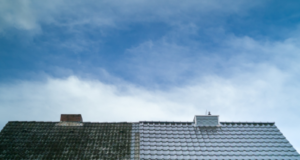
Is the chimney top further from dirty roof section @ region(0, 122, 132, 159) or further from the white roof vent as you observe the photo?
the white roof vent

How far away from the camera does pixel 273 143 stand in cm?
1656

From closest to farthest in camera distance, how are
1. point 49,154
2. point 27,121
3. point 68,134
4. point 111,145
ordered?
1. point 49,154
2. point 111,145
3. point 68,134
4. point 27,121

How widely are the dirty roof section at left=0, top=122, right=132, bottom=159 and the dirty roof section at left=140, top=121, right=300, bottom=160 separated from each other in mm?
1847

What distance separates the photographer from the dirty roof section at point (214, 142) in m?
15.3

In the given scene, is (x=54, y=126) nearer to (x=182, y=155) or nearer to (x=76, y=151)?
(x=76, y=151)

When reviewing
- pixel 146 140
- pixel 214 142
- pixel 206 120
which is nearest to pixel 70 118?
pixel 146 140

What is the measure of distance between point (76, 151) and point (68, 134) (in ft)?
7.66

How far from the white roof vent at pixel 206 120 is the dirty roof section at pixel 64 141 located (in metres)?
5.68

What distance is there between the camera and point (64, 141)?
16344 mm

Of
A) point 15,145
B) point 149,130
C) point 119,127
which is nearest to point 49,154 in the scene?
point 15,145

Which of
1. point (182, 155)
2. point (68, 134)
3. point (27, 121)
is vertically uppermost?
point (27, 121)

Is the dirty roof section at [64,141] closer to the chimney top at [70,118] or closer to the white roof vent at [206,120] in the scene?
the chimney top at [70,118]

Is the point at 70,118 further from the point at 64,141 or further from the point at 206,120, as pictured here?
the point at 206,120

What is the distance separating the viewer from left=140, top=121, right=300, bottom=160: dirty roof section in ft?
50.1
